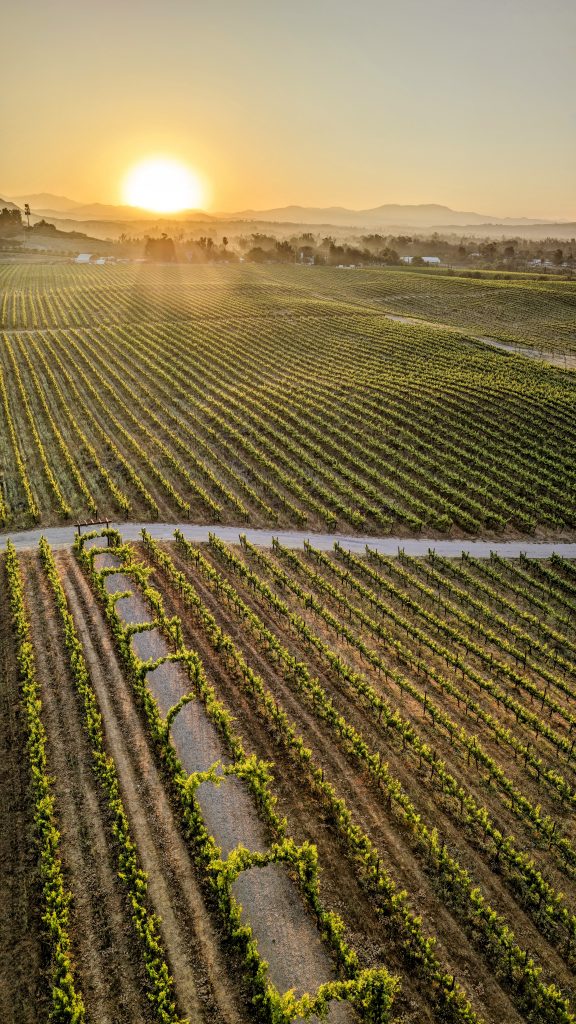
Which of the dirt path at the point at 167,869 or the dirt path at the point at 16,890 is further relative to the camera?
the dirt path at the point at 167,869

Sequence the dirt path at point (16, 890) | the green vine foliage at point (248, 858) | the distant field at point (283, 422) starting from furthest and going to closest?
the distant field at point (283, 422)
the dirt path at point (16, 890)
the green vine foliage at point (248, 858)

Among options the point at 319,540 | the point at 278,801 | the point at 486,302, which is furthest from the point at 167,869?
the point at 486,302

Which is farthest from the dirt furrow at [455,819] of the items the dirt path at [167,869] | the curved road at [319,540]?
the curved road at [319,540]

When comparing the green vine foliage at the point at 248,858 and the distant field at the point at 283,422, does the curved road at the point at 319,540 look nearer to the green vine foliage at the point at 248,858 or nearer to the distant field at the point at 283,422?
the distant field at the point at 283,422

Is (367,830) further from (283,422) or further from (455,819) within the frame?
(283,422)

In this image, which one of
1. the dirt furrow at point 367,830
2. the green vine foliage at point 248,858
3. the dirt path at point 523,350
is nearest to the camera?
the green vine foliage at point 248,858

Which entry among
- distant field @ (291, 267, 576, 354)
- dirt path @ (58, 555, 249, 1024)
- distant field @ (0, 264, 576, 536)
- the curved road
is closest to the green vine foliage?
dirt path @ (58, 555, 249, 1024)

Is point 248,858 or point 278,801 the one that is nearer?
point 248,858
